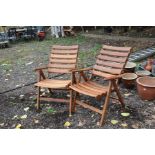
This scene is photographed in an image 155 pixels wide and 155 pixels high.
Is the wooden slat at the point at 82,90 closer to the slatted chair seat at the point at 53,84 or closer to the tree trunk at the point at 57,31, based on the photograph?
the slatted chair seat at the point at 53,84

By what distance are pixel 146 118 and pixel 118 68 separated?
908mm

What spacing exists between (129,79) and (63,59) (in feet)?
4.31

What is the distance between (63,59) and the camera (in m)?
5.32

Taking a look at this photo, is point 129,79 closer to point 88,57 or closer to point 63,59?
point 63,59

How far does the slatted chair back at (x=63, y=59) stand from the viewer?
5.22m

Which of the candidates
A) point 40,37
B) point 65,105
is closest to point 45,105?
point 65,105

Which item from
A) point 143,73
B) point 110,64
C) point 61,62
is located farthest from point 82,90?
point 143,73

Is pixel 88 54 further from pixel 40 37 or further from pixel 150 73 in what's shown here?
pixel 40 37

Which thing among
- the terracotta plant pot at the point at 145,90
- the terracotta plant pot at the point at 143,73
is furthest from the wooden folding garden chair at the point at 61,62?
the terracotta plant pot at the point at 143,73

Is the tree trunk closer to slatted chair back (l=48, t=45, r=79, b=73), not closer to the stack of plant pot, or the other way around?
the stack of plant pot

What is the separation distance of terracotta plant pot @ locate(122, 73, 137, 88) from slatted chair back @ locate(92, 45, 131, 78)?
758 millimetres

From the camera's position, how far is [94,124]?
435 cm

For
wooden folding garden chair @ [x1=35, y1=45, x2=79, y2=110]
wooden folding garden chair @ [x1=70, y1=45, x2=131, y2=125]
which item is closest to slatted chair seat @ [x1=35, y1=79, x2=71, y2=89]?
wooden folding garden chair @ [x1=35, y1=45, x2=79, y2=110]
